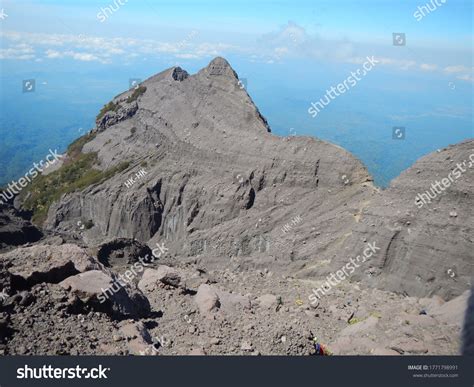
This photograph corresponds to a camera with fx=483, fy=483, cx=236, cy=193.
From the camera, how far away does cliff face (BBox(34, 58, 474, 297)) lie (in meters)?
21.3

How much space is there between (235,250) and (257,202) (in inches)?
143

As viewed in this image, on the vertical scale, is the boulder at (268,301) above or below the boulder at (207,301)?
below

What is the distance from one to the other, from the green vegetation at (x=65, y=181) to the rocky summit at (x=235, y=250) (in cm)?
67

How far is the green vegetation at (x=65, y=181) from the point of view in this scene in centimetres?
4366

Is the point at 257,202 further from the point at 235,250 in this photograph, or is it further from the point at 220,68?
the point at 220,68

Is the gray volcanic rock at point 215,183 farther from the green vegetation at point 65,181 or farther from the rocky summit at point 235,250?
the green vegetation at point 65,181

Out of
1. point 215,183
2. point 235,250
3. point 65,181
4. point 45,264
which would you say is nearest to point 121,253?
point 235,250

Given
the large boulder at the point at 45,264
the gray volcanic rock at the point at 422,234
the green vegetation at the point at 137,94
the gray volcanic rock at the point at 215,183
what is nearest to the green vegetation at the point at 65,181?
the gray volcanic rock at the point at 215,183

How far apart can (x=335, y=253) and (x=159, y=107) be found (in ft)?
89.3

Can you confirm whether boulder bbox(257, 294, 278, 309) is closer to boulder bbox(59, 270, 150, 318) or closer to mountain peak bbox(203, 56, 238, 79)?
boulder bbox(59, 270, 150, 318)

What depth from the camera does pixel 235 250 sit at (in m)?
28.2

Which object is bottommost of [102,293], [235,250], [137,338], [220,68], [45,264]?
[235,250]

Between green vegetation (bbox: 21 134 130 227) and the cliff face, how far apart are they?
1.55 m
